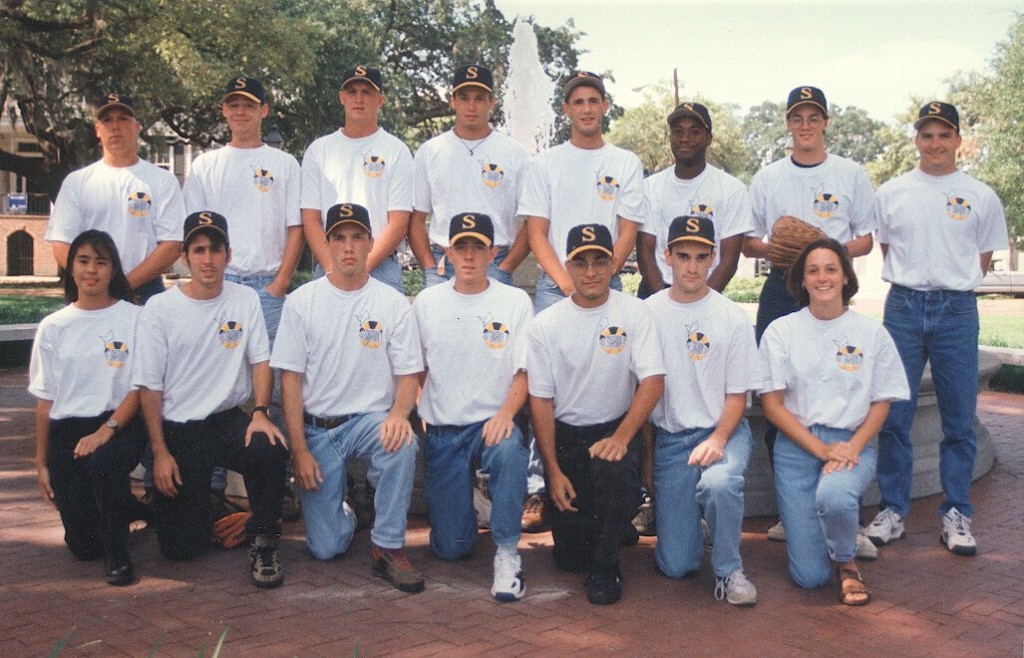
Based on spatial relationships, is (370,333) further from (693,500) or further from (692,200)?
(692,200)

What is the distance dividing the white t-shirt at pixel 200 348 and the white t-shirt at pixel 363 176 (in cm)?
103

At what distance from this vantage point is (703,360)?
5.26 meters

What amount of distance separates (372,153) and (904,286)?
3323 millimetres

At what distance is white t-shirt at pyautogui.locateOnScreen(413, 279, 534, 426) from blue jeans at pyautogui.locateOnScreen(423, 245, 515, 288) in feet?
2.17

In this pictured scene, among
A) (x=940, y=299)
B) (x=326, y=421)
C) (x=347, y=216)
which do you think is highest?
(x=347, y=216)

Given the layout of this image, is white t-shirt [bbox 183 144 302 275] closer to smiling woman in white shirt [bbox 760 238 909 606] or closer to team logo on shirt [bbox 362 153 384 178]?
team logo on shirt [bbox 362 153 384 178]

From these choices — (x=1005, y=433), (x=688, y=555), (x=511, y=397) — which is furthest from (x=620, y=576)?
(x=1005, y=433)

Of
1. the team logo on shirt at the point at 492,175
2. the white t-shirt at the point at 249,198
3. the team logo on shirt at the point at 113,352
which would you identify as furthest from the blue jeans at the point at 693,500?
the team logo on shirt at the point at 113,352

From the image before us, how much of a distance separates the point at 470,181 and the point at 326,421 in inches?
69.9

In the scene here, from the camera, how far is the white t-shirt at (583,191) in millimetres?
6105

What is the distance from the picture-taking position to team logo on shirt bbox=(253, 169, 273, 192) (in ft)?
20.8

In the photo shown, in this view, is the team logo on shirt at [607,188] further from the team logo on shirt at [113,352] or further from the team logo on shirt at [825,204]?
the team logo on shirt at [113,352]

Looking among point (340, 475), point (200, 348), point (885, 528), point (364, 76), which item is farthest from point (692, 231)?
point (200, 348)

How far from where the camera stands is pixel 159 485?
530cm
